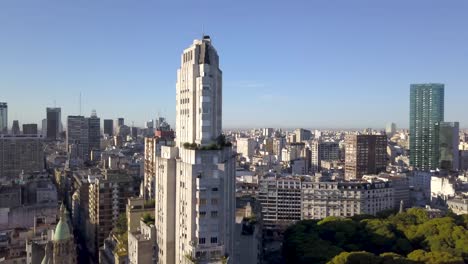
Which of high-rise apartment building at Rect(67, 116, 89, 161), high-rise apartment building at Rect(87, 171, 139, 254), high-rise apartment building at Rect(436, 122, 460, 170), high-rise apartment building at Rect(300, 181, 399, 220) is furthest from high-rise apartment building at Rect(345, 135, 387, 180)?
high-rise apartment building at Rect(67, 116, 89, 161)

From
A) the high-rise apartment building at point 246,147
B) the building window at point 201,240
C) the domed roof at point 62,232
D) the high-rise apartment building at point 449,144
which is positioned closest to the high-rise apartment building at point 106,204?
the domed roof at point 62,232

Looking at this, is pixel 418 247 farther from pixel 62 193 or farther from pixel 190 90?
pixel 62 193

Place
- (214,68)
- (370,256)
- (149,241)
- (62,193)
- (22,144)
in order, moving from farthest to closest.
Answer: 1. (22,144)
2. (62,193)
3. (370,256)
4. (149,241)
5. (214,68)

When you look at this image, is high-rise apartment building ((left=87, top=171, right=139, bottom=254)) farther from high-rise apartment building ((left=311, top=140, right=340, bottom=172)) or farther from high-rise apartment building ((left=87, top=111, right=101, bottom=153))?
high-rise apartment building ((left=87, top=111, right=101, bottom=153))

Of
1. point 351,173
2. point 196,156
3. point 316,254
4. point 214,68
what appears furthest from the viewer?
point 351,173

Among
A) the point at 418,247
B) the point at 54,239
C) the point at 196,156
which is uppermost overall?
the point at 196,156

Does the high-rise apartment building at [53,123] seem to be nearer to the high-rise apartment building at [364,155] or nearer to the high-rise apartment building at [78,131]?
the high-rise apartment building at [78,131]

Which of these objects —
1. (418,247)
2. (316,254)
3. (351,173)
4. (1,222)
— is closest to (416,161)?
(351,173)
